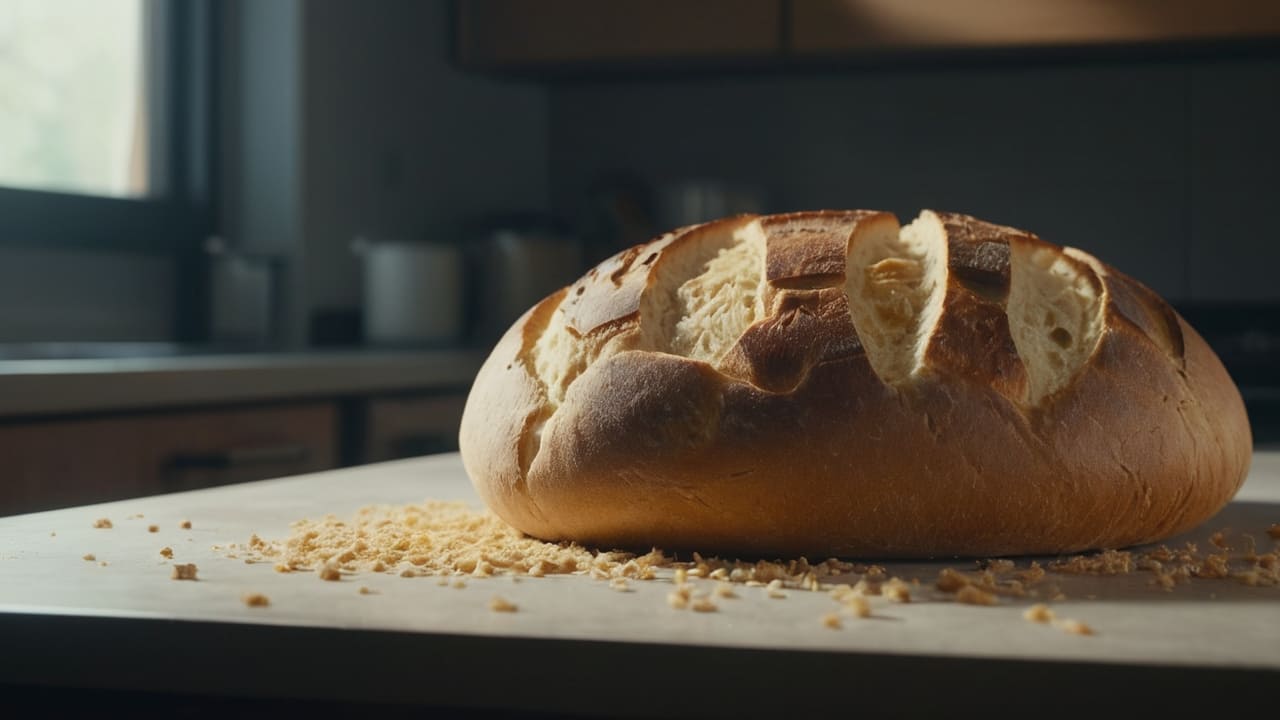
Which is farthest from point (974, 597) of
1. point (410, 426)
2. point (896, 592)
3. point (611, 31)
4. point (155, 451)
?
point (611, 31)

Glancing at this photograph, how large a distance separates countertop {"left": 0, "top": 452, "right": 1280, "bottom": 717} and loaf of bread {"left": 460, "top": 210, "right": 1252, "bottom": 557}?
9 centimetres

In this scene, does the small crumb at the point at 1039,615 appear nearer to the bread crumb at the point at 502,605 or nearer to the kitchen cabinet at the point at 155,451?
the bread crumb at the point at 502,605

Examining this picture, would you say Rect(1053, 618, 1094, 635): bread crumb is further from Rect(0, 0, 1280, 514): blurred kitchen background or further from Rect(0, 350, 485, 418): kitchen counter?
Rect(0, 0, 1280, 514): blurred kitchen background

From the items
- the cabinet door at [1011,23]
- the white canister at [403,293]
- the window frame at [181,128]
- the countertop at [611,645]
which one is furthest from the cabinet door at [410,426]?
the countertop at [611,645]

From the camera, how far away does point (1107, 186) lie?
9.78 ft

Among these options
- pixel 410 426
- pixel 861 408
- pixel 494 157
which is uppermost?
pixel 494 157

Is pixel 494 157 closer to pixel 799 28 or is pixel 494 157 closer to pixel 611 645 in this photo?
pixel 799 28

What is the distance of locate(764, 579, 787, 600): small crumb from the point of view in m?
0.62

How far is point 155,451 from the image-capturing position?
1.71 m

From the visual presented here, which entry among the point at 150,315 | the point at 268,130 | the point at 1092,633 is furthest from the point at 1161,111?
the point at 1092,633

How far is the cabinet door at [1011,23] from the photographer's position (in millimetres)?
2619

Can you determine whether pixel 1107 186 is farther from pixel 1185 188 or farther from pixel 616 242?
pixel 616 242

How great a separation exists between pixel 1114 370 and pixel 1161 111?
2390 mm

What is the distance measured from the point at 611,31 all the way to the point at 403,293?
734mm
